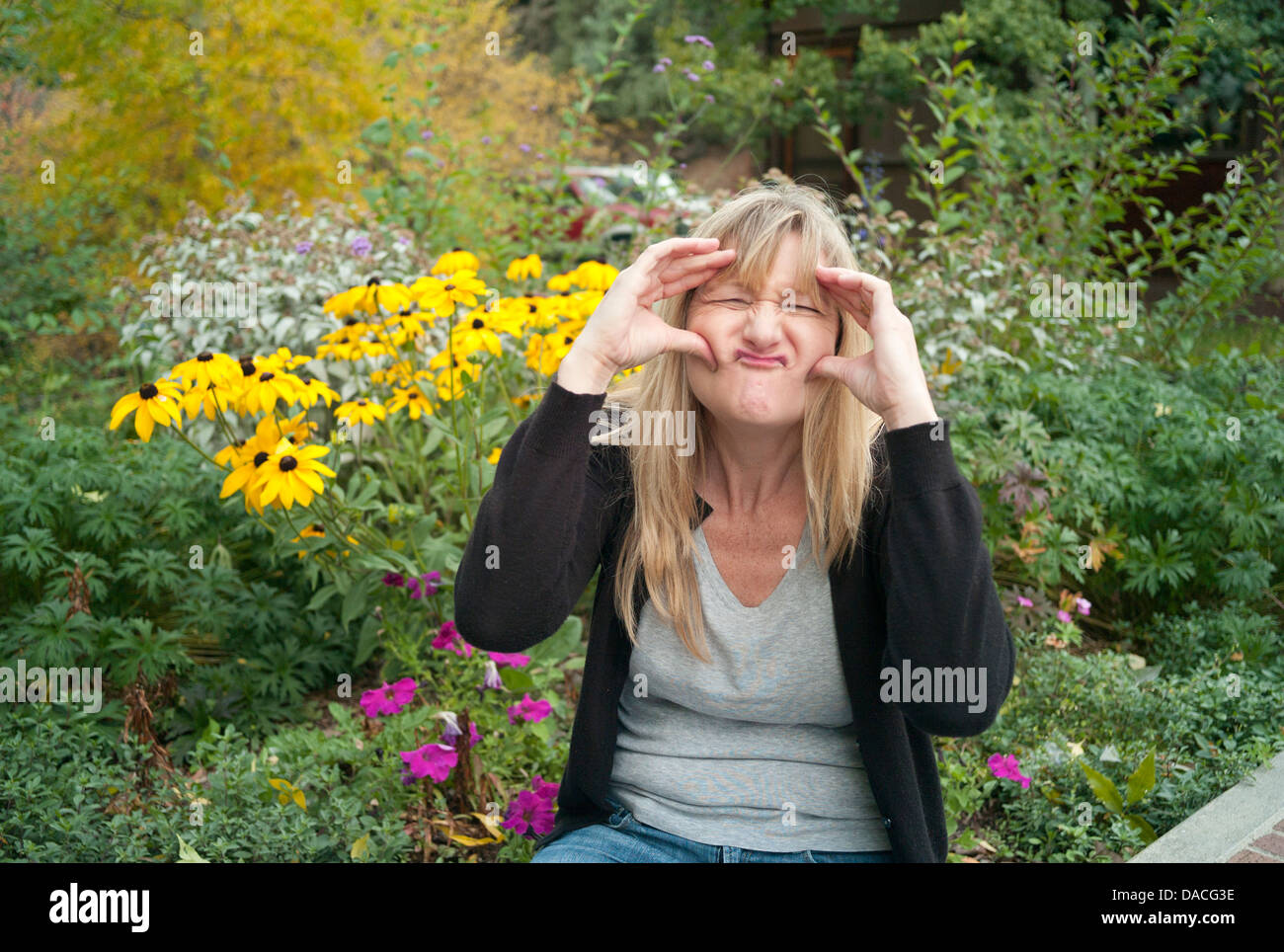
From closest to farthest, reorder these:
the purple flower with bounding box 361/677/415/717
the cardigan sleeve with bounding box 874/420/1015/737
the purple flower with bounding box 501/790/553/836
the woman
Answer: the cardigan sleeve with bounding box 874/420/1015/737 → the woman → the purple flower with bounding box 501/790/553/836 → the purple flower with bounding box 361/677/415/717

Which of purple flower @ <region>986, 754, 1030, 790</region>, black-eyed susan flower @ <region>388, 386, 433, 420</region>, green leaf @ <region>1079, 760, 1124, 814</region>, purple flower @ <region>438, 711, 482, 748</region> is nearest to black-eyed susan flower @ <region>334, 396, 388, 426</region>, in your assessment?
black-eyed susan flower @ <region>388, 386, 433, 420</region>

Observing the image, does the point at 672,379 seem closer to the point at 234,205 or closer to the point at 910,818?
the point at 910,818

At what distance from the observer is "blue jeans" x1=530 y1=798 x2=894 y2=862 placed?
1.93 meters

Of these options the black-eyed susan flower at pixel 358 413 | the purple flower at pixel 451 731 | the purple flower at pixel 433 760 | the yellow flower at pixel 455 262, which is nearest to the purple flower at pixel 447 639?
the purple flower at pixel 451 731

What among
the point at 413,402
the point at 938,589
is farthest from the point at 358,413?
the point at 938,589

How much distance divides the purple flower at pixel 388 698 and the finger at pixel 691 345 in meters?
1.19

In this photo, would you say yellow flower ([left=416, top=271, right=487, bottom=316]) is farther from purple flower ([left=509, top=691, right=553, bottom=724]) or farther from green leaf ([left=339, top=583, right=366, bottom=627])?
purple flower ([left=509, top=691, right=553, bottom=724])

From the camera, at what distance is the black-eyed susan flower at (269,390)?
2.63m

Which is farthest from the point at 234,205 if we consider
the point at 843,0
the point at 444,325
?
the point at 843,0

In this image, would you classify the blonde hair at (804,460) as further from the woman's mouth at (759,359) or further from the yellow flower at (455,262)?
the yellow flower at (455,262)

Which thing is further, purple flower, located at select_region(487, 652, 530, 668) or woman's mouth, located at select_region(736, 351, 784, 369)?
purple flower, located at select_region(487, 652, 530, 668)

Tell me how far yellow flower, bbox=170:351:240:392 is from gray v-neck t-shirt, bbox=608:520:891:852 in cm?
126
